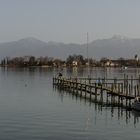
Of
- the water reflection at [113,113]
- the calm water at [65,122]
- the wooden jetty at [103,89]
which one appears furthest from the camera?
the wooden jetty at [103,89]

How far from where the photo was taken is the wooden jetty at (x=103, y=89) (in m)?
51.2

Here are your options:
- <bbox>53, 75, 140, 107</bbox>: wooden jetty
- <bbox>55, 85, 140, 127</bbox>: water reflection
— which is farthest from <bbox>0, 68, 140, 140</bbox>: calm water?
<bbox>53, 75, 140, 107</bbox>: wooden jetty

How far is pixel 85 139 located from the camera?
30.8 m

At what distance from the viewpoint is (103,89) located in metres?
57.3

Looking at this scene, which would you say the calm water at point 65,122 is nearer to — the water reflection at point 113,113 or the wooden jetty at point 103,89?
the water reflection at point 113,113

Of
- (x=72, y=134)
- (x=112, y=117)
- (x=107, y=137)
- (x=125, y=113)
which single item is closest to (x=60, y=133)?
(x=72, y=134)

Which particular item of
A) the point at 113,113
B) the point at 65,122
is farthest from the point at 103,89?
the point at 65,122

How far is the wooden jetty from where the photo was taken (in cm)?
5122

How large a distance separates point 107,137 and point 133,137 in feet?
6.47

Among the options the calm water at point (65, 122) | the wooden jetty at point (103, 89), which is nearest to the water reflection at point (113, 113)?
the calm water at point (65, 122)

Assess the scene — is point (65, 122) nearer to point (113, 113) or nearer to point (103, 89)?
point (113, 113)

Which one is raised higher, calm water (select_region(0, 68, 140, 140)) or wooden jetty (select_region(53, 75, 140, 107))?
wooden jetty (select_region(53, 75, 140, 107))

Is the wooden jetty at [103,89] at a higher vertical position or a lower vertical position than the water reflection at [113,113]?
higher

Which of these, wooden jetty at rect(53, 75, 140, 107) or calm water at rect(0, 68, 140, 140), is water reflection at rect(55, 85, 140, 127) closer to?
calm water at rect(0, 68, 140, 140)
